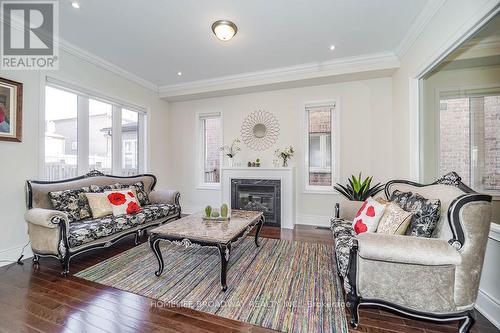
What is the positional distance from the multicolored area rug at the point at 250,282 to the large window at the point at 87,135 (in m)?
1.72

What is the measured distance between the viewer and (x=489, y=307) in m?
1.70

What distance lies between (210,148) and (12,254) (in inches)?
138

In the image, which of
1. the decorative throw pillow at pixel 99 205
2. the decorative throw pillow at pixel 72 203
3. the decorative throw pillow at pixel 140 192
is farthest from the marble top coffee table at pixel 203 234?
the decorative throw pillow at pixel 140 192

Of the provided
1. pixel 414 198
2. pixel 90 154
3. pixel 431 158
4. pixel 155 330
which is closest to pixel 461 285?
pixel 414 198

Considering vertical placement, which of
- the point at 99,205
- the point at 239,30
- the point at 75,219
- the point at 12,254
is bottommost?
the point at 12,254

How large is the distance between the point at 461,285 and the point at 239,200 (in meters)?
3.46

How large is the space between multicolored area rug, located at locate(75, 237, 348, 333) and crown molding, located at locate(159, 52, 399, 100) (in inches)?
113

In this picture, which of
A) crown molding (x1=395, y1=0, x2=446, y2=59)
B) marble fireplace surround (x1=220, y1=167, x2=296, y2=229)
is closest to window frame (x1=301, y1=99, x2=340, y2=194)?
marble fireplace surround (x1=220, y1=167, x2=296, y2=229)

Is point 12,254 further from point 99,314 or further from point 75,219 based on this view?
point 99,314

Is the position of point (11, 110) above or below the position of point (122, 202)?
above

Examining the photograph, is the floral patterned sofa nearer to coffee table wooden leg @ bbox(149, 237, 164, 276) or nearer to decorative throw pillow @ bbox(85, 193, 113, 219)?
decorative throw pillow @ bbox(85, 193, 113, 219)

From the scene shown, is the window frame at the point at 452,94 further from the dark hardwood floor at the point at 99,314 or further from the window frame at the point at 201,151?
the window frame at the point at 201,151

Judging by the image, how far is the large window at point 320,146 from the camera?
14.0ft

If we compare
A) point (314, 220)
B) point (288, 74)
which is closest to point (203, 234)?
point (314, 220)
